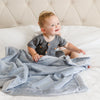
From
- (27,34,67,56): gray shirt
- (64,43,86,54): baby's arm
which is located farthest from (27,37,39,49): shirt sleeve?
(64,43,86,54): baby's arm

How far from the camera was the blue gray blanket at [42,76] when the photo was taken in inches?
37.3

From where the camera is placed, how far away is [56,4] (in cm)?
180

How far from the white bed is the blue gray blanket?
3.0 inches

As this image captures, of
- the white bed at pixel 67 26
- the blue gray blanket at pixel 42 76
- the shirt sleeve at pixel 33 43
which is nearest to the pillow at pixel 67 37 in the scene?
the white bed at pixel 67 26

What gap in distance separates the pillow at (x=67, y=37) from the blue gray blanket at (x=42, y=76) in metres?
0.23

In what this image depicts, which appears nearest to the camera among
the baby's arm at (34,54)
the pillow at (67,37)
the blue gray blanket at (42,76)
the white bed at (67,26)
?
the blue gray blanket at (42,76)

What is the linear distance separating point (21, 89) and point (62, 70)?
0.96 feet

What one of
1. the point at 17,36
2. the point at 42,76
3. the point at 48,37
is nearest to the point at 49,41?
the point at 48,37

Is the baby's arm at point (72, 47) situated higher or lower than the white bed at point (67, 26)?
lower

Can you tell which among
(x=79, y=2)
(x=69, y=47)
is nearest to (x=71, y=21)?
(x=79, y=2)

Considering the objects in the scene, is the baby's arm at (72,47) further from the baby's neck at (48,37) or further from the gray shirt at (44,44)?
the baby's neck at (48,37)

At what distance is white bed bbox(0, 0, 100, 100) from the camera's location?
1.35m

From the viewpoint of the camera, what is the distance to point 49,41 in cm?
145

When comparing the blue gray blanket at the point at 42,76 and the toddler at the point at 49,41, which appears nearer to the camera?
the blue gray blanket at the point at 42,76
